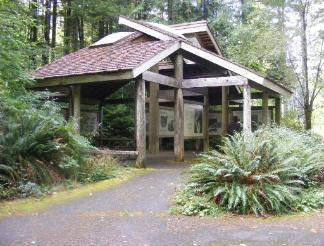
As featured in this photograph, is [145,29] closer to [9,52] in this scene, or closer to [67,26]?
[9,52]

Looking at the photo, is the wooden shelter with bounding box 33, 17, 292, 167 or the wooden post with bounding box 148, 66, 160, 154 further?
the wooden post with bounding box 148, 66, 160, 154

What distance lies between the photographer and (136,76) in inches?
457

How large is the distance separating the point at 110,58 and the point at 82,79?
1344 millimetres

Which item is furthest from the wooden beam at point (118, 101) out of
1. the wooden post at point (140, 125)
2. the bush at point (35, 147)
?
the bush at point (35, 147)

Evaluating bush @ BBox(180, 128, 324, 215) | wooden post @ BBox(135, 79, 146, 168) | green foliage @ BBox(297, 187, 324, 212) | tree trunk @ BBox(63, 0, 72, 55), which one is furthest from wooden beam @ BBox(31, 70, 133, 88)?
tree trunk @ BBox(63, 0, 72, 55)

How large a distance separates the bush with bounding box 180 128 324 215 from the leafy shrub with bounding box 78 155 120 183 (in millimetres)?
2809

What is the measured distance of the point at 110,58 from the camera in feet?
43.7

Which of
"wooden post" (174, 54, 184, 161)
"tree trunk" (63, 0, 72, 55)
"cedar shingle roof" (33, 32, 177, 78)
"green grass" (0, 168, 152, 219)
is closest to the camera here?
"green grass" (0, 168, 152, 219)

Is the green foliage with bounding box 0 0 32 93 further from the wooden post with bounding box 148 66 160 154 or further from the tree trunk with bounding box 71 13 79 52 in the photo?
the tree trunk with bounding box 71 13 79 52

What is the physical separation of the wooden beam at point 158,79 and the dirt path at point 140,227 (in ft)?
16.4

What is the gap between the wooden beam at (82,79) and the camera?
11672mm

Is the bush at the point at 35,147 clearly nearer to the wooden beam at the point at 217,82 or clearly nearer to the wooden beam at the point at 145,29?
the wooden beam at the point at 217,82

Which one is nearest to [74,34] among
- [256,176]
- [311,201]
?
[256,176]

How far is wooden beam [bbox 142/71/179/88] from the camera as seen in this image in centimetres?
1239
